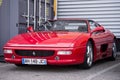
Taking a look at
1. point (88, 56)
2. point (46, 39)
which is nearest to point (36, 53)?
point (46, 39)

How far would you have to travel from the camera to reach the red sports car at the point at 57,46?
25.8 ft

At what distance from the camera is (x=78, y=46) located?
26.3 ft

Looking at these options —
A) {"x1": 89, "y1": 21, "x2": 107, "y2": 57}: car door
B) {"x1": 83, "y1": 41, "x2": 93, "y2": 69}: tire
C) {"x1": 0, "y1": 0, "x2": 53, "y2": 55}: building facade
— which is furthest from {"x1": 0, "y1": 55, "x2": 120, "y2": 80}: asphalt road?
{"x1": 0, "y1": 0, "x2": 53, "y2": 55}: building facade

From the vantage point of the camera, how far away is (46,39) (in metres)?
8.18

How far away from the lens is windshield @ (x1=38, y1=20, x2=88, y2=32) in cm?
920

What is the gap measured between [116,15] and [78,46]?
5.55 meters

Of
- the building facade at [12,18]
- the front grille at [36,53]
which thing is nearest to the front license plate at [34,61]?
the front grille at [36,53]

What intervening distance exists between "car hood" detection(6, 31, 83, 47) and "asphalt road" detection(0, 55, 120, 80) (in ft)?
2.04

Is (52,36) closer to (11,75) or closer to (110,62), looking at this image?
(11,75)

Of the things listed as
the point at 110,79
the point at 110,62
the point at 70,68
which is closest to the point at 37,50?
the point at 70,68

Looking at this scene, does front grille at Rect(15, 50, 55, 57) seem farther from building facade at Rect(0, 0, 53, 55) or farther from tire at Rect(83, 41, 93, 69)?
building facade at Rect(0, 0, 53, 55)

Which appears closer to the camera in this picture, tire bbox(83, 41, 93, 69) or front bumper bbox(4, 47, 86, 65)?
front bumper bbox(4, 47, 86, 65)

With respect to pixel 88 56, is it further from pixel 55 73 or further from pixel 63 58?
pixel 55 73

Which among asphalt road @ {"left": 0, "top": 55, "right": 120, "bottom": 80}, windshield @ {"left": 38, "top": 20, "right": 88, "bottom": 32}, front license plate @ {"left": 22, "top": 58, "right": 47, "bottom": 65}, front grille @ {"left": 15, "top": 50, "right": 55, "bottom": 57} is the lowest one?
asphalt road @ {"left": 0, "top": 55, "right": 120, "bottom": 80}
